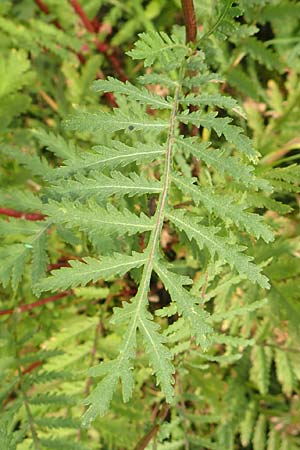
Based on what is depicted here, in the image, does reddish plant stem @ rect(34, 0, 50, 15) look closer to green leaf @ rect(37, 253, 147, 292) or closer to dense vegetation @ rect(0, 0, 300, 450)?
dense vegetation @ rect(0, 0, 300, 450)

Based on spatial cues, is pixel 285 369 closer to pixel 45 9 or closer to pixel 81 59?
pixel 81 59

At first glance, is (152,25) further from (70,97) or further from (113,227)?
(113,227)

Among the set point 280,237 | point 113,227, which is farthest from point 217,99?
point 280,237

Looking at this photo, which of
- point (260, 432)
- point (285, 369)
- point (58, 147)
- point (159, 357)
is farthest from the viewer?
point (260, 432)

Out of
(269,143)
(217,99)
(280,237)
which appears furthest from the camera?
(269,143)

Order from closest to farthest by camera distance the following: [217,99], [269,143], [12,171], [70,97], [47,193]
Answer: [217,99] → [47,193] → [269,143] → [12,171] → [70,97]

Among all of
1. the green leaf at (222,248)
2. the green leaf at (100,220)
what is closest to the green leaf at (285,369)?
the green leaf at (222,248)

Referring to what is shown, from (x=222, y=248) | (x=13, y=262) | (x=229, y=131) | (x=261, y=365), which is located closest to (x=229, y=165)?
(x=229, y=131)

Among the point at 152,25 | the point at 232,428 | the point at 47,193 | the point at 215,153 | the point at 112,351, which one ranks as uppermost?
the point at 152,25
